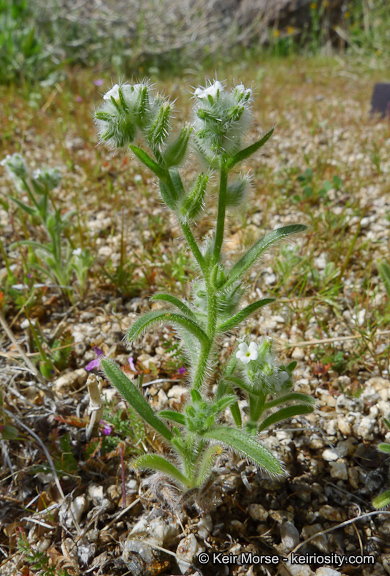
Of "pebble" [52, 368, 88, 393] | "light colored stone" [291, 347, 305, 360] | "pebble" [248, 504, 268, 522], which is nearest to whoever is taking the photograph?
"pebble" [248, 504, 268, 522]

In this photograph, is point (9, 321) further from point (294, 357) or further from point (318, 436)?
point (318, 436)

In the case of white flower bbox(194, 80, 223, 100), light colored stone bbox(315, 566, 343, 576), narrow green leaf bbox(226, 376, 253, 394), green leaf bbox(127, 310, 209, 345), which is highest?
white flower bbox(194, 80, 223, 100)

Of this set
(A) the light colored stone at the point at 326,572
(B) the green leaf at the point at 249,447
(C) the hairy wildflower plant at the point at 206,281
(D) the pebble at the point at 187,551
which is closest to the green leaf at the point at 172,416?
(C) the hairy wildflower plant at the point at 206,281

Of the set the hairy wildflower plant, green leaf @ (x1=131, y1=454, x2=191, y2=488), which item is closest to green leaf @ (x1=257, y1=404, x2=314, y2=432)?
the hairy wildflower plant

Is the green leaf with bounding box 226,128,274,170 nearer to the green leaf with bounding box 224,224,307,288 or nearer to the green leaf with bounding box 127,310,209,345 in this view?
the green leaf with bounding box 224,224,307,288

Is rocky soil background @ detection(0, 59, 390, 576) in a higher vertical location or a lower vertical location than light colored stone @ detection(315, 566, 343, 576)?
higher

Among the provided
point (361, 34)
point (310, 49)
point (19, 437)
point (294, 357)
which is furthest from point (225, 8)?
point (19, 437)

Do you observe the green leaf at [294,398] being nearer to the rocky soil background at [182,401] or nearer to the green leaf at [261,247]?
the rocky soil background at [182,401]
